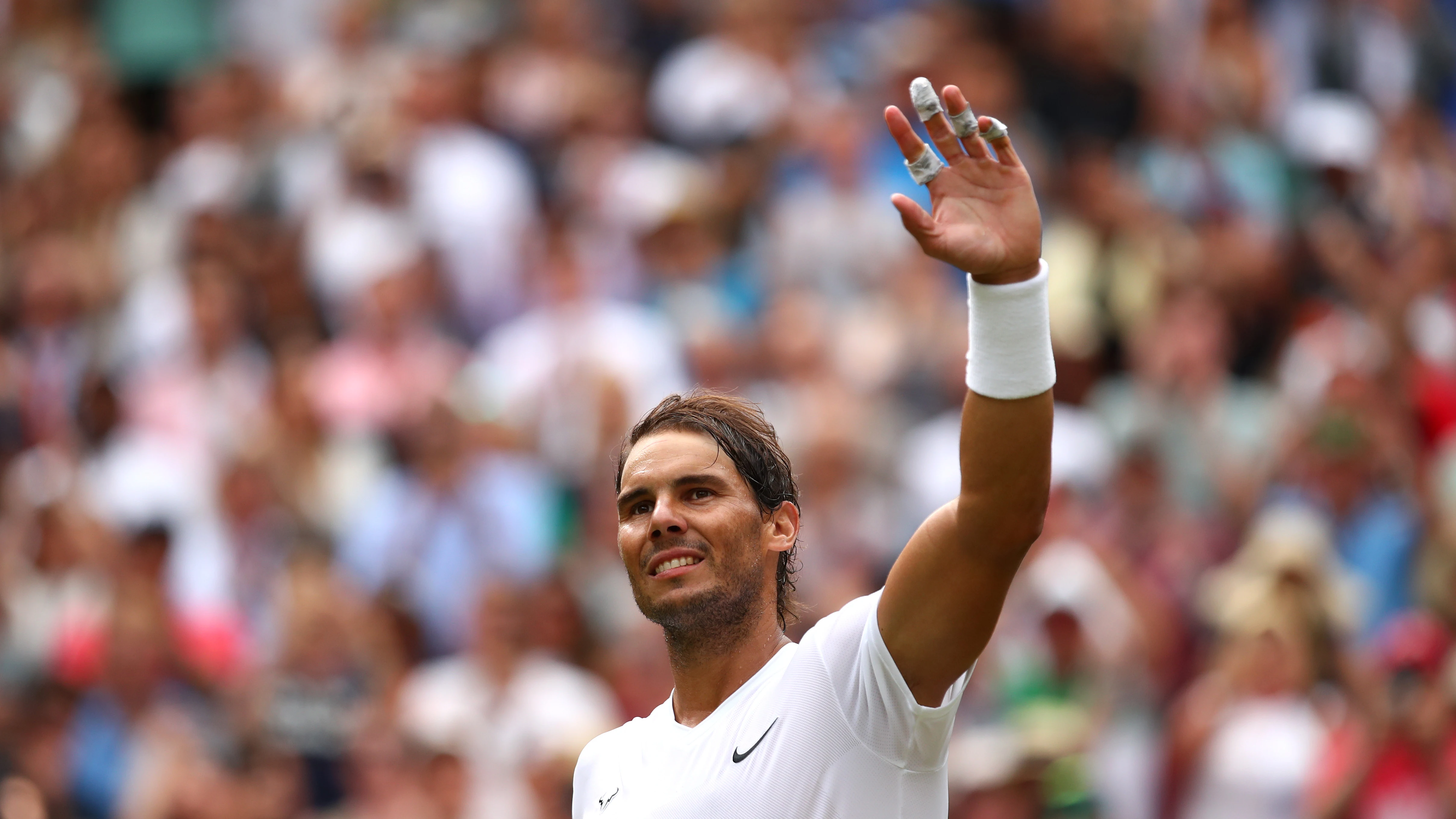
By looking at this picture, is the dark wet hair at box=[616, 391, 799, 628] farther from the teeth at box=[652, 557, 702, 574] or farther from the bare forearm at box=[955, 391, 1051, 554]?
the bare forearm at box=[955, 391, 1051, 554]

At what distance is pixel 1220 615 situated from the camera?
7523mm

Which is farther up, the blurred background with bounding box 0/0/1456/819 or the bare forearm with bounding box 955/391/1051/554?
the blurred background with bounding box 0/0/1456/819

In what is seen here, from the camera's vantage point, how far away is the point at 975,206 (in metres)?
3.20

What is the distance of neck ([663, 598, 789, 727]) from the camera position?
11.8ft

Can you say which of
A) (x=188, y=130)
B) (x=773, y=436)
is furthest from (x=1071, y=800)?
(x=188, y=130)

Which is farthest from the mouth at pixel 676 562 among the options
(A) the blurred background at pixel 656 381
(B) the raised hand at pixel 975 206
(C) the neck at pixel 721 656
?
(A) the blurred background at pixel 656 381

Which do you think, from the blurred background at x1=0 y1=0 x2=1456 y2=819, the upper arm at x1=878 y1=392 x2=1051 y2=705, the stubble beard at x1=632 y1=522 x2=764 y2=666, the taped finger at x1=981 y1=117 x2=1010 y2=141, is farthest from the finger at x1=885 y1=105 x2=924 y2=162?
the blurred background at x1=0 y1=0 x2=1456 y2=819

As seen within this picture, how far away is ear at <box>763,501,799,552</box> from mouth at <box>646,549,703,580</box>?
0.55 feet

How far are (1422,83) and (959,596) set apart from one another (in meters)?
8.80

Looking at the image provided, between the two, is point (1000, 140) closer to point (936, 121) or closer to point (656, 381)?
point (936, 121)

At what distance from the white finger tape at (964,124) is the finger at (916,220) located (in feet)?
0.52

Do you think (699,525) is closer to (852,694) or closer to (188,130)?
(852,694)

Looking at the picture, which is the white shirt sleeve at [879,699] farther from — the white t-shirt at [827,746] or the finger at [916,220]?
the finger at [916,220]

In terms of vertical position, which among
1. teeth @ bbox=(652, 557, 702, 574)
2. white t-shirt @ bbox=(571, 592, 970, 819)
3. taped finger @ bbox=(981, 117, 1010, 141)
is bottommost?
white t-shirt @ bbox=(571, 592, 970, 819)
